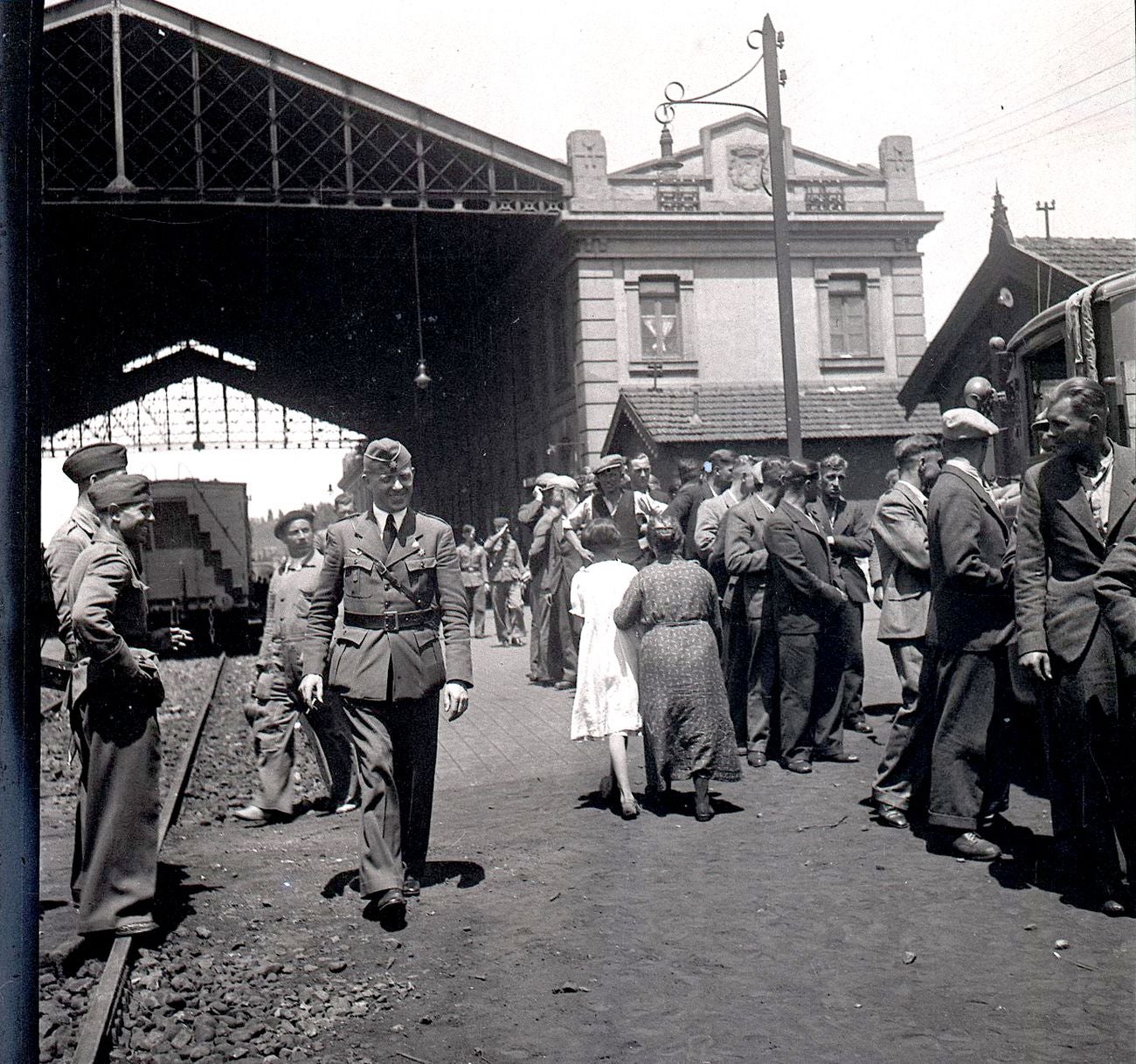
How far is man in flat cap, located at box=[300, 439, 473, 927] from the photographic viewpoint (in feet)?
17.6

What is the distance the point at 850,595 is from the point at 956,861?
360 cm

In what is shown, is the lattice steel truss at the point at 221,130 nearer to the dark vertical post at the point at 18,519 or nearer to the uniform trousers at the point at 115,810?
the uniform trousers at the point at 115,810

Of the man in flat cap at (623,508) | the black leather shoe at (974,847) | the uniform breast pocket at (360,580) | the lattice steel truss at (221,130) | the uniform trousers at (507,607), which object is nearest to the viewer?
the black leather shoe at (974,847)

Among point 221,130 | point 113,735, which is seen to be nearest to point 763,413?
point 221,130

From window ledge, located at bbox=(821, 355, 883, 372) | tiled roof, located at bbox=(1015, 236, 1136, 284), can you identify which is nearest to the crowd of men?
tiled roof, located at bbox=(1015, 236, 1136, 284)

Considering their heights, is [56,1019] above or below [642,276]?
below

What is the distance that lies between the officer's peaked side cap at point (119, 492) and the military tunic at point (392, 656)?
86cm

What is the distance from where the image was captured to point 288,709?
24.9ft

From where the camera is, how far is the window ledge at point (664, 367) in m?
25.3

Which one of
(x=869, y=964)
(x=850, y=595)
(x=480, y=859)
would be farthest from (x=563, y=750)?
(x=869, y=964)

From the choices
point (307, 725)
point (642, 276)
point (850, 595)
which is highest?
point (642, 276)

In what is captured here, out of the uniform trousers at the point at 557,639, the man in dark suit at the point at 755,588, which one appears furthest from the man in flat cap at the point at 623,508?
the uniform trousers at the point at 557,639

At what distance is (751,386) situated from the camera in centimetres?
2562

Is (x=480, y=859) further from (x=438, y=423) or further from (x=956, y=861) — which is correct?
(x=438, y=423)
